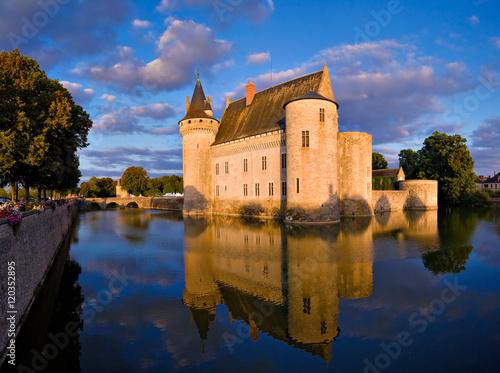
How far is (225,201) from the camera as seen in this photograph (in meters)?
37.8

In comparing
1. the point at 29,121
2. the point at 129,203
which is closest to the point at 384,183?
the point at 29,121

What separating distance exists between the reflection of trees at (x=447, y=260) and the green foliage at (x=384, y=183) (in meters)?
30.8

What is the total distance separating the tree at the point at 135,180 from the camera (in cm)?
7656

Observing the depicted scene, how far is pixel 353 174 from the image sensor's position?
32500 millimetres

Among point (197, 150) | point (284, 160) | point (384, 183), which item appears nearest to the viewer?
point (284, 160)

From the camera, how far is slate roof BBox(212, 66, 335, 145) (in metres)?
31.1

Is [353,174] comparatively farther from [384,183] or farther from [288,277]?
[288,277]

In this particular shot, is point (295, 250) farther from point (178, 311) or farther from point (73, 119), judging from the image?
point (73, 119)

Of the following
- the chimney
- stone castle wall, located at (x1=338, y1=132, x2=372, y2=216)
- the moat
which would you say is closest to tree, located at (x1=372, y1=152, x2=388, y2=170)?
stone castle wall, located at (x1=338, y1=132, x2=372, y2=216)

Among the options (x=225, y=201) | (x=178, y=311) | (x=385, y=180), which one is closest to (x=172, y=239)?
(x=178, y=311)

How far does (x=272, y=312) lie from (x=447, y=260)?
10.1 m

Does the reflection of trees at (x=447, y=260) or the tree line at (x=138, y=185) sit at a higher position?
the tree line at (x=138, y=185)

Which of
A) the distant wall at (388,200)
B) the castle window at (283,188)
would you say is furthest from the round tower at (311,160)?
the distant wall at (388,200)

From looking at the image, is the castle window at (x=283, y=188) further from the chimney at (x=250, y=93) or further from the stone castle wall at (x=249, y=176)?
the chimney at (x=250, y=93)
